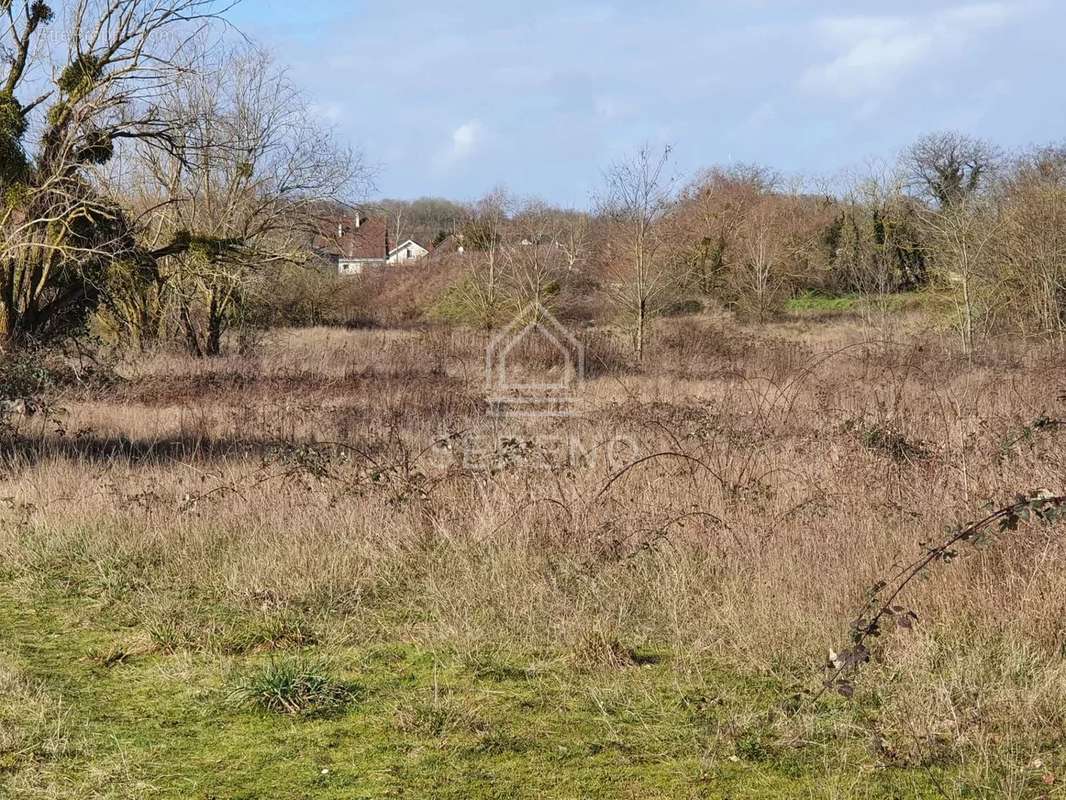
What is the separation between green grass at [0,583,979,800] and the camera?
10.2ft

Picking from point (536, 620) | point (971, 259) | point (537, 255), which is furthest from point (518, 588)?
point (537, 255)

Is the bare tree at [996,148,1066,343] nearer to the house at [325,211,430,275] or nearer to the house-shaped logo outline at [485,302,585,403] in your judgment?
the house-shaped logo outline at [485,302,585,403]

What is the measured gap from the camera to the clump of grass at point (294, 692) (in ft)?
12.3

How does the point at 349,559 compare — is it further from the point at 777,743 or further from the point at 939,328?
the point at 939,328

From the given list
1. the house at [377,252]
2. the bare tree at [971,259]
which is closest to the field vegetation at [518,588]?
the bare tree at [971,259]

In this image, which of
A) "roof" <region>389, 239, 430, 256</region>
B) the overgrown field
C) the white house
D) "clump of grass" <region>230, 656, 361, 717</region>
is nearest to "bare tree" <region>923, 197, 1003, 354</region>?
the overgrown field

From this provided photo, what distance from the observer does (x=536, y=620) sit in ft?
15.3

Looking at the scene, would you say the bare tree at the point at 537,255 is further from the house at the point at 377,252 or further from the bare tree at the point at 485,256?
the house at the point at 377,252

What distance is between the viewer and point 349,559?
5.46 m

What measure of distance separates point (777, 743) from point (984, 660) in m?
1.21

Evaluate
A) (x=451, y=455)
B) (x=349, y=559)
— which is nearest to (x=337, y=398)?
(x=451, y=455)

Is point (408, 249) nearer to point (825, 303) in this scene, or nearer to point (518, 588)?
point (825, 303)

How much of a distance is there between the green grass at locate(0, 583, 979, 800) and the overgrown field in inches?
0.6

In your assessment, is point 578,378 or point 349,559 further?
point 578,378
